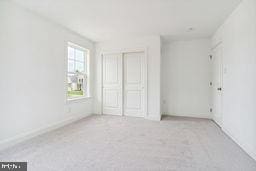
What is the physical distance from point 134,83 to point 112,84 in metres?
0.76

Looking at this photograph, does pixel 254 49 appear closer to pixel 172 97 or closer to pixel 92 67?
pixel 172 97

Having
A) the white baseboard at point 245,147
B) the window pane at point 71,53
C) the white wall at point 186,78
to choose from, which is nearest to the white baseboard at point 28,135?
the window pane at point 71,53

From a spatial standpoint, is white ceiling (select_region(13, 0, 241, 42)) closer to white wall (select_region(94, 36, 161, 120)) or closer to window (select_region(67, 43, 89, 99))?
white wall (select_region(94, 36, 161, 120))

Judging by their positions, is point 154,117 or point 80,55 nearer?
point 154,117

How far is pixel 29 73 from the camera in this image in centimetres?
290

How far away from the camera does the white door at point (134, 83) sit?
4.75m

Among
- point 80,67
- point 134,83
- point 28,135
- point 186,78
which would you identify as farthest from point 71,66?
point 186,78

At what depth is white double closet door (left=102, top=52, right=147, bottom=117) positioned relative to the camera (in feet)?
15.7

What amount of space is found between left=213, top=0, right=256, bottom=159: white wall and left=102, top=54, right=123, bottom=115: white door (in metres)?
2.92

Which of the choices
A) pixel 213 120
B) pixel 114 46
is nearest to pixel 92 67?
pixel 114 46

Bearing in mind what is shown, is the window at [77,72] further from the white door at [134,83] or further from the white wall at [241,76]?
the white wall at [241,76]

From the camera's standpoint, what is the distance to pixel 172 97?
5102 millimetres

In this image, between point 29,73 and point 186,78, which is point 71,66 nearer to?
point 29,73

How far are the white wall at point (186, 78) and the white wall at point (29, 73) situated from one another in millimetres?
3203
